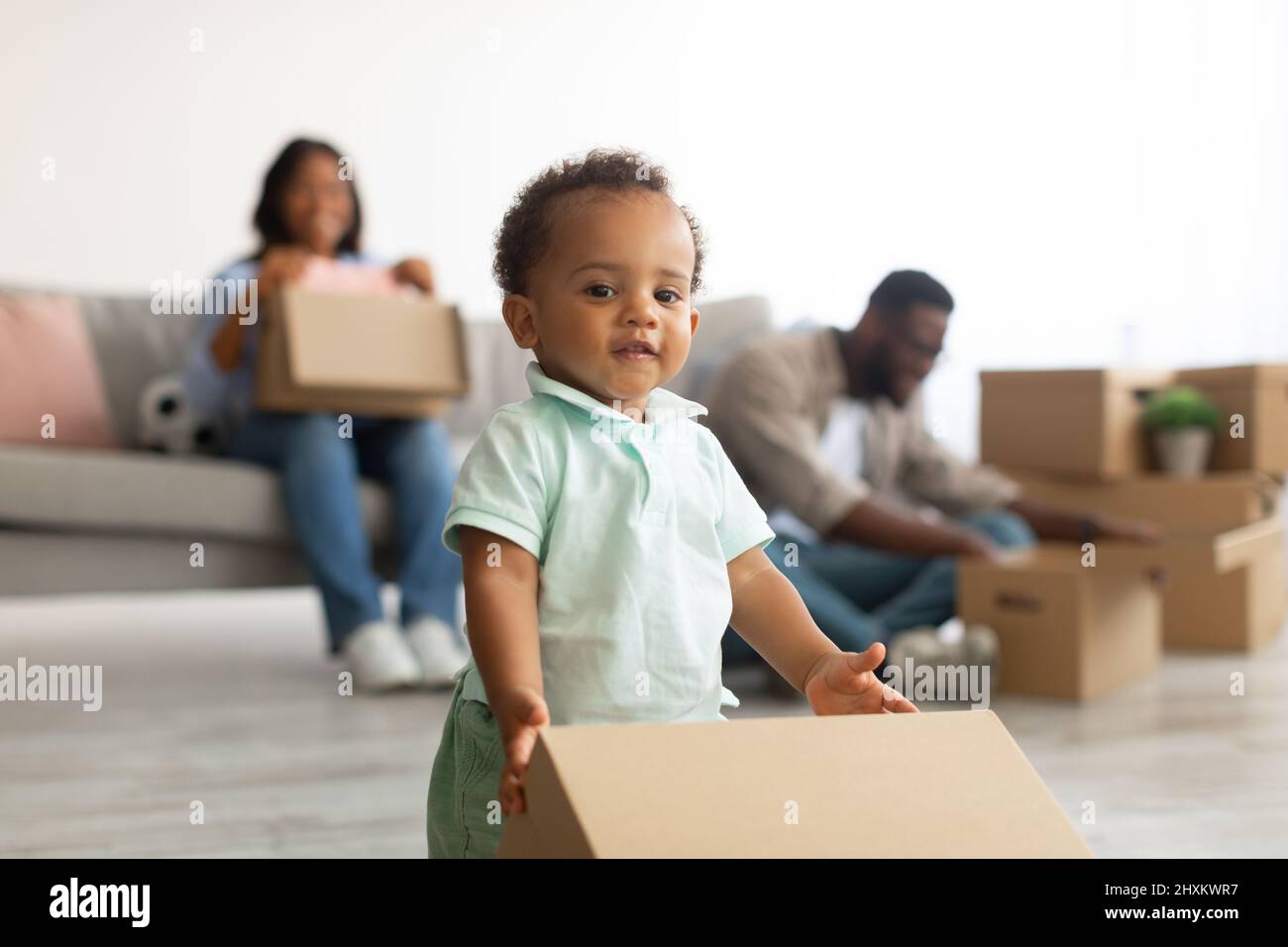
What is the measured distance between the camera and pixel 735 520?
87 cm

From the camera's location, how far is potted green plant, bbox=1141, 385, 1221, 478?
272 centimetres

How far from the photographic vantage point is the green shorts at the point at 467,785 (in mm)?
816

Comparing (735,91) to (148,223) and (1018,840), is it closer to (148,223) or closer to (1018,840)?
(148,223)

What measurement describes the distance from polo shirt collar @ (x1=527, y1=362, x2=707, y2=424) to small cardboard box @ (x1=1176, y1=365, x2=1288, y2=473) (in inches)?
87.3

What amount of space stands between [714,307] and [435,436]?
57cm

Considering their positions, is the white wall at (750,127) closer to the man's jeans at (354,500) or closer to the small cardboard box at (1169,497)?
the small cardboard box at (1169,497)

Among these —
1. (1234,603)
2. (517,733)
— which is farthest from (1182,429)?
(517,733)

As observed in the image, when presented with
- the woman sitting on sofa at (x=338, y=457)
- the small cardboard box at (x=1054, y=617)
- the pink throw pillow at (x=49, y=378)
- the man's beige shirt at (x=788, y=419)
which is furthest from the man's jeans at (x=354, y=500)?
the small cardboard box at (x=1054, y=617)

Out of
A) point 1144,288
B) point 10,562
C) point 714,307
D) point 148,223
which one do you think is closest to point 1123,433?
point 714,307

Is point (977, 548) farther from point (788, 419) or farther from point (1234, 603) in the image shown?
point (1234, 603)

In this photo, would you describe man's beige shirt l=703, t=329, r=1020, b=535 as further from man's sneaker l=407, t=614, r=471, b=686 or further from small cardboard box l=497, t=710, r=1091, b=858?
small cardboard box l=497, t=710, r=1091, b=858

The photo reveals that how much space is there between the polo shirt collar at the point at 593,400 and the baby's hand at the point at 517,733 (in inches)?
7.3

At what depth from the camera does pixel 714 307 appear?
98.4 inches

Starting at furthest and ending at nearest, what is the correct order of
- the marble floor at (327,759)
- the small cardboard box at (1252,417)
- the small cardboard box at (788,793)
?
the small cardboard box at (1252,417) → the marble floor at (327,759) → the small cardboard box at (788,793)
